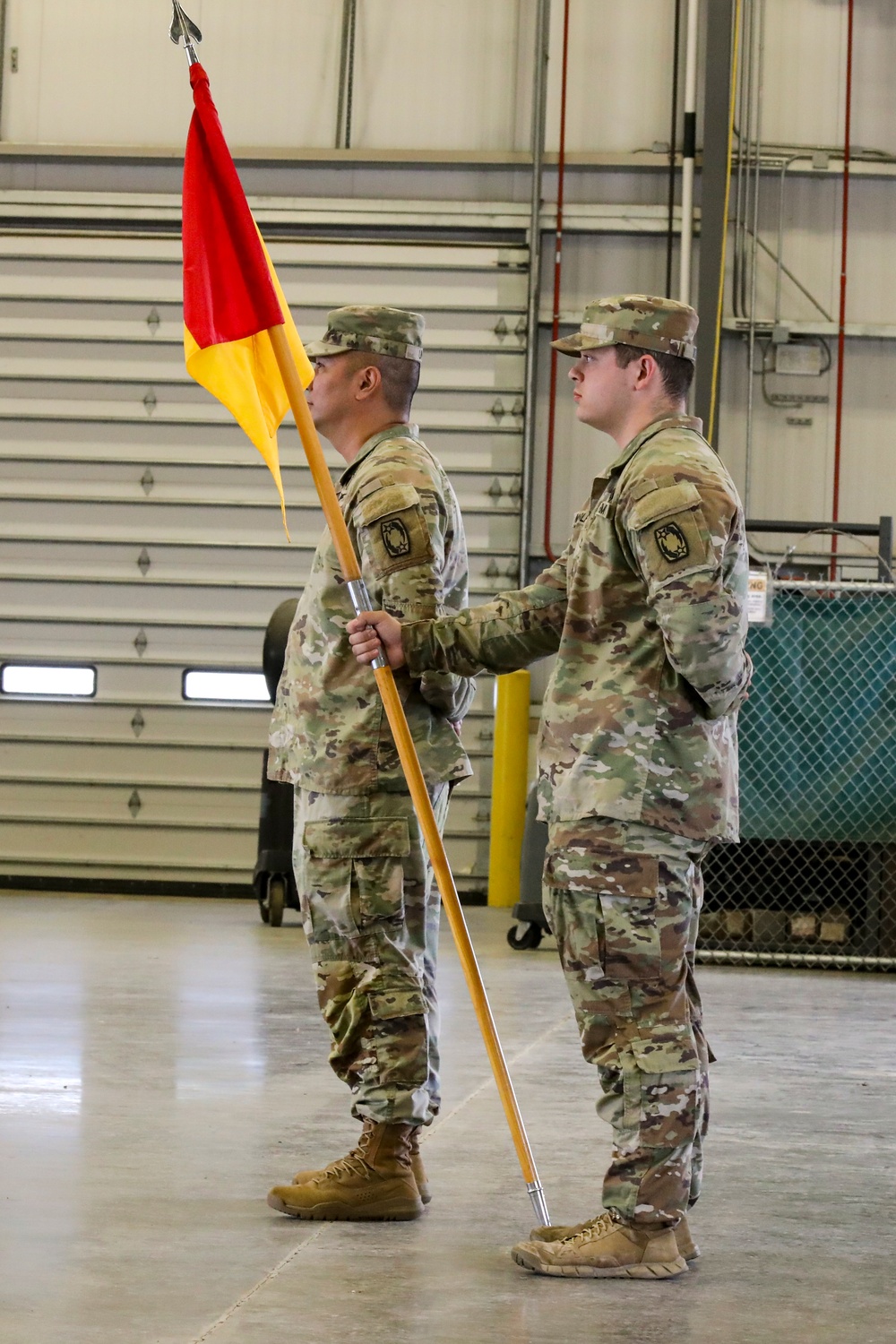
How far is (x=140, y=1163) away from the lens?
3795 millimetres

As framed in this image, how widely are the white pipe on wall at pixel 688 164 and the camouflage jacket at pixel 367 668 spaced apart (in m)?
7.80

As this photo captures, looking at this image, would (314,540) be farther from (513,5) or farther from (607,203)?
(513,5)

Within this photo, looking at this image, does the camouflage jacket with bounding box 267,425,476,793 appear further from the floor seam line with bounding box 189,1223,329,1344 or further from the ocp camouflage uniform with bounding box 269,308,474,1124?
the floor seam line with bounding box 189,1223,329,1344

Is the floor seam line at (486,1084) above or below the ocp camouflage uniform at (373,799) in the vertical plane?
below

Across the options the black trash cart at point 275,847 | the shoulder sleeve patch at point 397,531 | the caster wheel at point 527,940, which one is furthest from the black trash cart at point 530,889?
the shoulder sleeve patch at point 397,531

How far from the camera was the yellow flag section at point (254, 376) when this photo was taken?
3438 millimetres

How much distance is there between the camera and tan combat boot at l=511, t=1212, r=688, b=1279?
296cm

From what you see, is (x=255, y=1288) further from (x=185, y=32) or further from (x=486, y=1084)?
(x=185, y=32)

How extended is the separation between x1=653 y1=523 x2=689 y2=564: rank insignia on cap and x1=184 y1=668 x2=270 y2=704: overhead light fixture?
27.8 ft

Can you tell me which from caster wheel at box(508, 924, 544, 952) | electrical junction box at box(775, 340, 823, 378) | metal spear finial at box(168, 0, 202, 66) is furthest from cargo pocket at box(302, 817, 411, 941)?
electrical junction box at box(775, 340, 823, 378)

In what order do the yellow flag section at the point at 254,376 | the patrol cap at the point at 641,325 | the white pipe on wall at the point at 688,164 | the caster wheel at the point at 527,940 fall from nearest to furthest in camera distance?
1. the patrol cap at the point at 641,325
2. the yellow flag section at the point at 254,376
3. the caster wheel at the point at 527,940
4. the white pipe on wall at the point at 688,164

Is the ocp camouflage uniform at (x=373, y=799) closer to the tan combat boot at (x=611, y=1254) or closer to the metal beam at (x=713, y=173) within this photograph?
the tan combat boot at (x=611, y=1254)

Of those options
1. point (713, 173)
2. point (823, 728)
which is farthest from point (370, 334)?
point (713, 173)

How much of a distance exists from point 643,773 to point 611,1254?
33.6 inches
